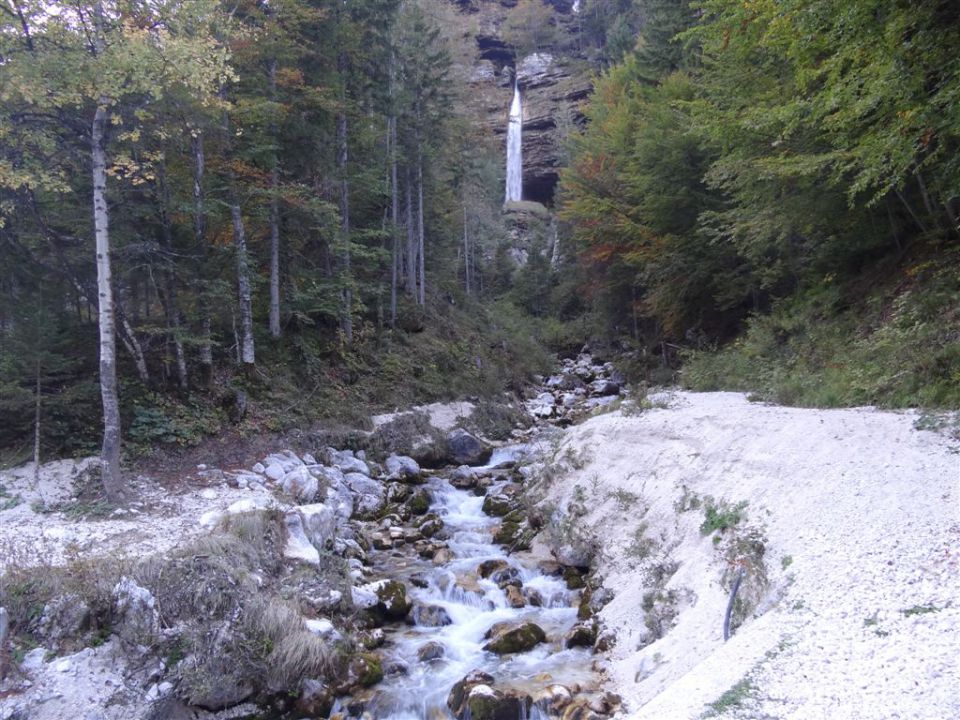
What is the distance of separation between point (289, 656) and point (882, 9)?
33.3ft

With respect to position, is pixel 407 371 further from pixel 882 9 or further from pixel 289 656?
pixel 882 9

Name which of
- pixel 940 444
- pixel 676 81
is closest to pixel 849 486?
pixel 940 444

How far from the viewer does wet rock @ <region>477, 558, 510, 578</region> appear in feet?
33.6

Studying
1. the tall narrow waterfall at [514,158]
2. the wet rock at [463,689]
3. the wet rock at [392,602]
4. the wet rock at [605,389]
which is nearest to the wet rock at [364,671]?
the wet rock at [463,689]

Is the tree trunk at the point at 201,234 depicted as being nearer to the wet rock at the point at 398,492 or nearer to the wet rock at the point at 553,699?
the wet rock at the point at 398,492

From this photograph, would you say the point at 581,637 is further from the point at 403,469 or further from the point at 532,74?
the point at 532,74

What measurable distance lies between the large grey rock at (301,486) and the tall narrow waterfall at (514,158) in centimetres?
4324

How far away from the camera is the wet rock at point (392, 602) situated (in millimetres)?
9062

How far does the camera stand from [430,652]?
8.14 m

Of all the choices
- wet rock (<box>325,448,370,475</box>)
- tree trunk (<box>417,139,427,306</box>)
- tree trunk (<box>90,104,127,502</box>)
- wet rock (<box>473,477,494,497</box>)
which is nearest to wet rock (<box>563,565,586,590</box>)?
wet rock (<box>473,477,494,497</box>)

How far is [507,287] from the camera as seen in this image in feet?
143

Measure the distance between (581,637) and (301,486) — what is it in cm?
614

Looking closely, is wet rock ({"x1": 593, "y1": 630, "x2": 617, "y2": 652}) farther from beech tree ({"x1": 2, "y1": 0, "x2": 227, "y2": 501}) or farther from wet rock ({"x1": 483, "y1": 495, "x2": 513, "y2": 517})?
beech tree ({"x1": 2, "y1": 0, "x2": 227, "y2": 501})

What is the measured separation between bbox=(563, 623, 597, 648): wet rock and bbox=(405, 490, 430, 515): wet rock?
5754 millimetres
